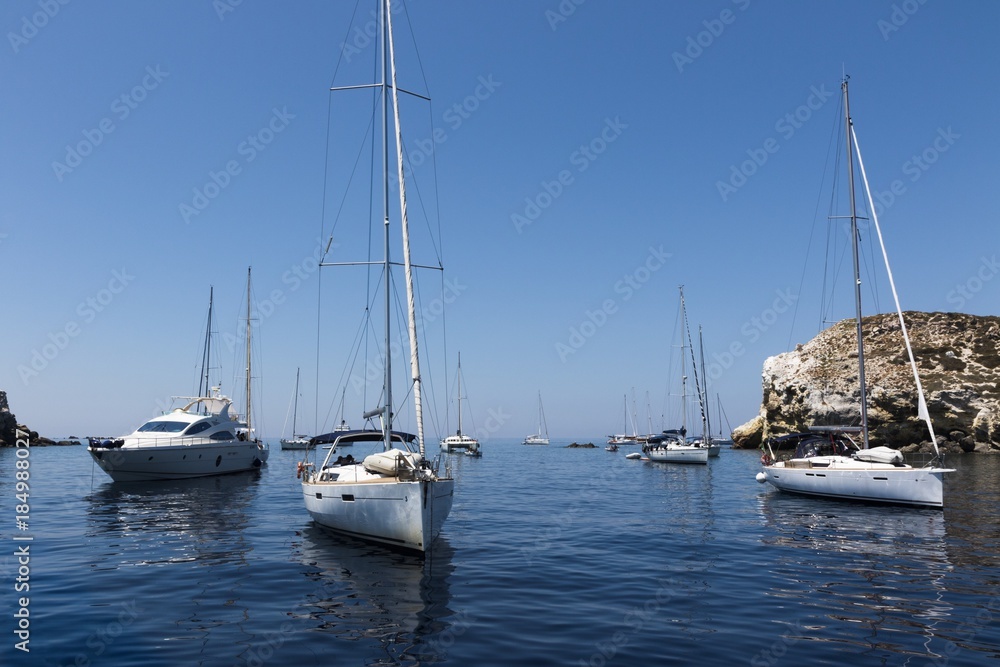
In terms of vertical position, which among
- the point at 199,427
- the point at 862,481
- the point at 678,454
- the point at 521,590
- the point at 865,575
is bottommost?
the point at 678,454

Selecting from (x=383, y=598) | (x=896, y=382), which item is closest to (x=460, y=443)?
(x=896, y=382)

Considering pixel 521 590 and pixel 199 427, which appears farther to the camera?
pixel 199 427

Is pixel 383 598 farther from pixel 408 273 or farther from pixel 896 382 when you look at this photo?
pixel 896 382

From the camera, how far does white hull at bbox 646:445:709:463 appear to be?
194 ft

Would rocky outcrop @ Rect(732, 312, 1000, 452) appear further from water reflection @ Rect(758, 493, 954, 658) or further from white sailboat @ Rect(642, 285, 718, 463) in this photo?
water reflection @ Rect(758, 493, 954, 658)

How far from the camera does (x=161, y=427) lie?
36531mm

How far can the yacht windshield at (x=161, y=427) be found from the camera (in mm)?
36188

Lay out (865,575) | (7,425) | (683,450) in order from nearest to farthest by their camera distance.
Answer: (865,575) → (683,450) → (7,425)

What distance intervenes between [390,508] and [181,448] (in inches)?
1019

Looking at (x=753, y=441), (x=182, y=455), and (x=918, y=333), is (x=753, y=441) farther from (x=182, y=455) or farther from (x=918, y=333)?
(x=182, y=455)

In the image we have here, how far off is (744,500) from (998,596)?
18041 mm

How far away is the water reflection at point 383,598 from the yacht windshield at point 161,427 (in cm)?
2358

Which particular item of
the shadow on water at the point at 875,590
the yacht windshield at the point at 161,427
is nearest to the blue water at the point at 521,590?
the shadow on water at the point at 875,590

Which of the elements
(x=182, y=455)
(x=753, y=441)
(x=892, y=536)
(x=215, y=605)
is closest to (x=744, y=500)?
(x=892, y=536)
